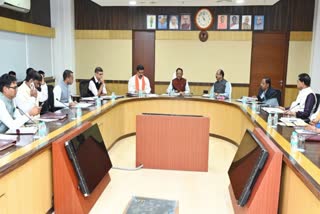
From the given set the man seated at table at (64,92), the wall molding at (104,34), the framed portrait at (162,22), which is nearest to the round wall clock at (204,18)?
the framed portrait at (162,22)

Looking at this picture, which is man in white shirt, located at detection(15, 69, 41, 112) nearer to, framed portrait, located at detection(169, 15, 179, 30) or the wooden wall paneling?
the wooden wall paneling

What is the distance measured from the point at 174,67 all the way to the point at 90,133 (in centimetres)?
548

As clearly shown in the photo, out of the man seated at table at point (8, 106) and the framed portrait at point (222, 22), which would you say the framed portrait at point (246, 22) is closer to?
the framed portrait at point (222, 22)

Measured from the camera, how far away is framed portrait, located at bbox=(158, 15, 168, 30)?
854 centimetres

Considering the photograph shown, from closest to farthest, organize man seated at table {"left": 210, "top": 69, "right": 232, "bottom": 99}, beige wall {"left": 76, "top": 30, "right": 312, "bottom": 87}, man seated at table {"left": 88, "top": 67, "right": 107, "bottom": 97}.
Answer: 1. man seated at table {"left": 88, "top": 67, "right": 107, "bottom": 97}
2. man seated at table {"left": 210, "top": 69, "right": 232, "bottom": 99}
3. beige wall {"left": 76, "top": 30, "right": 312, "bottom": 87}

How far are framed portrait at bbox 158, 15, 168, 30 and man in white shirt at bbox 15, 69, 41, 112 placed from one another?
4.96m

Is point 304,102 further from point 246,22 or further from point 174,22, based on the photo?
point 174,22

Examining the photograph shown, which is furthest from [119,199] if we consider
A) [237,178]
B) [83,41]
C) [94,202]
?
[83,41]

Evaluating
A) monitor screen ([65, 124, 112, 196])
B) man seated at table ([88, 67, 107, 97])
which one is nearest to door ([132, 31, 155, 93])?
man seated at table ([88, 67, 107, 97])

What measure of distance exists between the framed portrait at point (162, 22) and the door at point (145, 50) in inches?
10.5

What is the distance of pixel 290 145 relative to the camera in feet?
9.57

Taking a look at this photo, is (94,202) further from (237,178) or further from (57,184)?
(237,178)

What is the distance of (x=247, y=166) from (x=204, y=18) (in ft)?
19.7

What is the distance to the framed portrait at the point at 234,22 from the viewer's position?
27.3 feet
